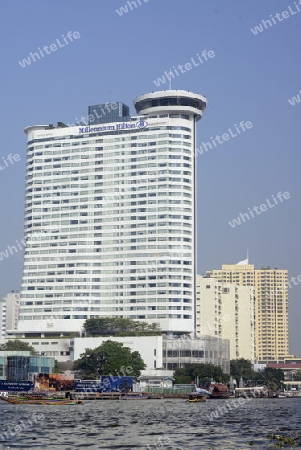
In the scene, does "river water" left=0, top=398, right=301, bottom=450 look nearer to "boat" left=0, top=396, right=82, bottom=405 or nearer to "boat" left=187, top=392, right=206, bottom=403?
"boat" left=0, top=396, right=82, bottom=405

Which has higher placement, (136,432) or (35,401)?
(136,432)

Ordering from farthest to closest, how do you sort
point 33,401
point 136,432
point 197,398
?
point 197,398
point 33,401
point 136,432

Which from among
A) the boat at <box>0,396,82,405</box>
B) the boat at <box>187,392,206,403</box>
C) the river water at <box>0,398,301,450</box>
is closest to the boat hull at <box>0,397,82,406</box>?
the boat at <box>0,396,82,405</box>

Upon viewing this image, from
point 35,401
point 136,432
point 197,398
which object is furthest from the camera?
point 197,398

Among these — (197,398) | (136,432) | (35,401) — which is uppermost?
(136,432)

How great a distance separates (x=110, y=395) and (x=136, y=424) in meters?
101

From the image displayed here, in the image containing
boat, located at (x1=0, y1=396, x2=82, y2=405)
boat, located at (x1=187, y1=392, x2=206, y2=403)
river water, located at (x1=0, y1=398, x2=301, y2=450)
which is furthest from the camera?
boat, located at (x1=187, y1=392, x2=206, y2=403)

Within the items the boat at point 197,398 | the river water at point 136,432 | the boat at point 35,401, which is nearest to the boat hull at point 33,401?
the boat at point 35,401

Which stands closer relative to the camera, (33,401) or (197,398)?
(33,401)

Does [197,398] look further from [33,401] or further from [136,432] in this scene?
[136,432]

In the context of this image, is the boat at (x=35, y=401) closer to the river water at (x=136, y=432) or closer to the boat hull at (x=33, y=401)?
the boat hull at (x=33, y=401)

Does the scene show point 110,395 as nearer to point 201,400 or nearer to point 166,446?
point 201,400

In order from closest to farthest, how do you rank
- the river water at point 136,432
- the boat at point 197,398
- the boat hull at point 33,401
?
the river water at point 136,432 < the boat hull at point 33,401 < the boat at point 197,398

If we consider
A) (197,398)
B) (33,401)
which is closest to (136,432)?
(33,401)
